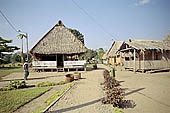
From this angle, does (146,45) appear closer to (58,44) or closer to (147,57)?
(147,57)

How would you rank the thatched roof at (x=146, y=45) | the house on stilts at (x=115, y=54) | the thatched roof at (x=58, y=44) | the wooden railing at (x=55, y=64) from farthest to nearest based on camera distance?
the house on stilts at (x=115, y=54)
the wooden railing at (x=55, y=64)
the thatched roof at (x=58, y=44)
the thatched roof at (x=146, y=45)

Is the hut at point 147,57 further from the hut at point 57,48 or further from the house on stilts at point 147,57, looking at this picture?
the hut at point 57,48

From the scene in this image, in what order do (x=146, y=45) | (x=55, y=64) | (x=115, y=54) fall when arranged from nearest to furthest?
(x=146, y=45)
(x=55, y=64)
(x=115, y=54)

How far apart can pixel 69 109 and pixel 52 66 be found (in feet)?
49.9

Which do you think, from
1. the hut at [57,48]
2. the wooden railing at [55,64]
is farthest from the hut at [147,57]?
the wooden railing at [55,64]

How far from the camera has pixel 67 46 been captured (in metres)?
19.8

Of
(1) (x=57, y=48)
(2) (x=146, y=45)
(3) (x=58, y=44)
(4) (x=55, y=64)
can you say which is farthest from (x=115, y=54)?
(4) (x=55, y=64)

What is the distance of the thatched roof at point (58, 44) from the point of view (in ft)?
62.6

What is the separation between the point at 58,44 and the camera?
65.6 feet

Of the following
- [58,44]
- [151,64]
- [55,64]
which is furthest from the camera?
[58,44]

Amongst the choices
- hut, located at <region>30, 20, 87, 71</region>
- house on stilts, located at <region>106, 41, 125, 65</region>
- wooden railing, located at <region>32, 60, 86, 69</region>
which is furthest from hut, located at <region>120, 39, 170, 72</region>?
house on stilts, located at <region>106, 41, 125, 65</region>

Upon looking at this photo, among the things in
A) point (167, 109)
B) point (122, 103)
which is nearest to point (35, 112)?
point (122, 103)

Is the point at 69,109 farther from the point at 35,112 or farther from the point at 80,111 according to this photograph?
the point at 35,112

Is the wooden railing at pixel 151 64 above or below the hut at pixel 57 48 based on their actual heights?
below
